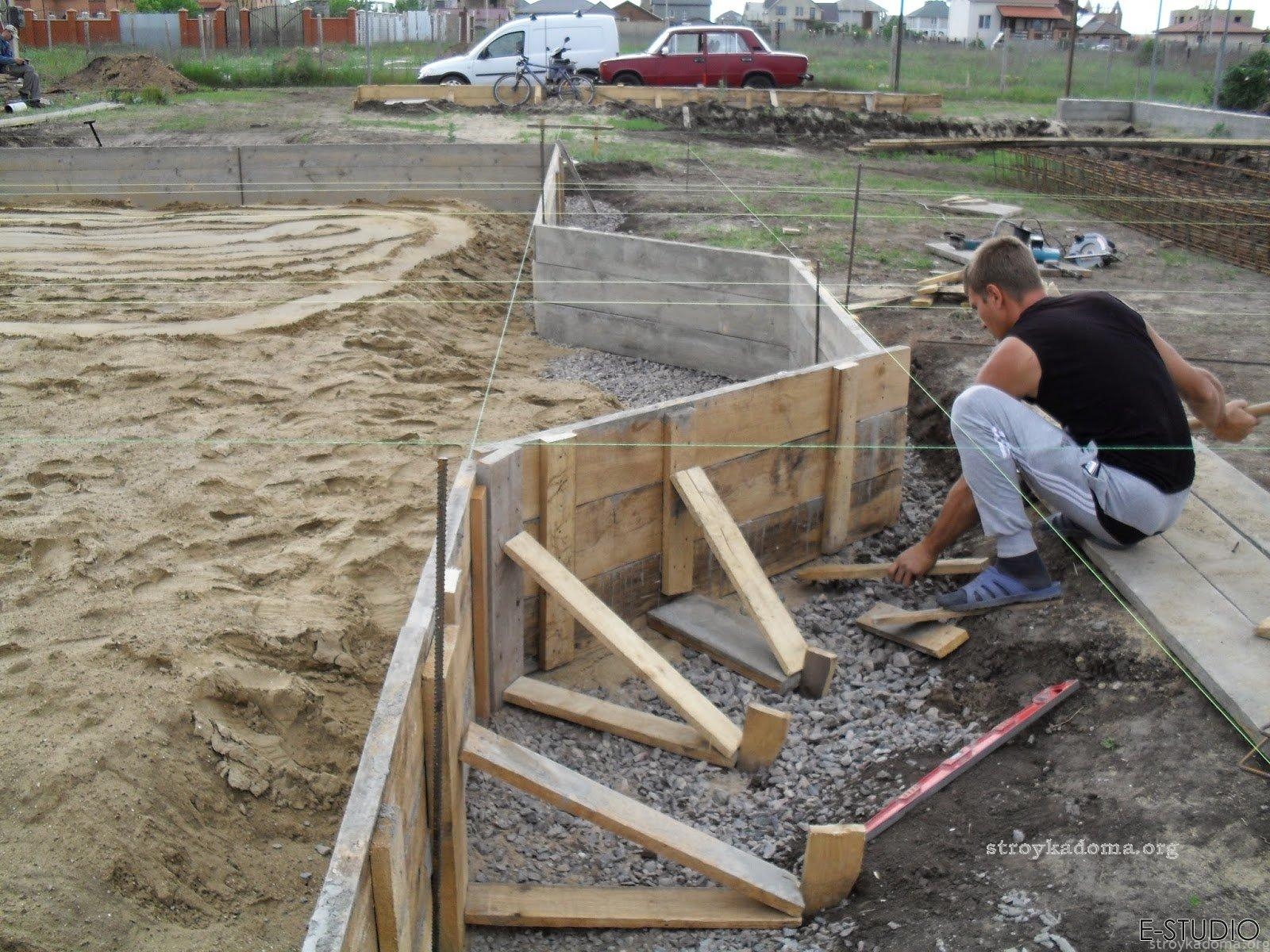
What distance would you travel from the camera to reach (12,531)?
16.5ft

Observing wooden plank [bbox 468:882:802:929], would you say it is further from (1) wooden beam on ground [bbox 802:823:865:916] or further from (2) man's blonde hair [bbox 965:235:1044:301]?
(2) man's blonde hair [bbox 965:235:1044:301]

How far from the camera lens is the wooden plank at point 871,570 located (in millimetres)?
5426

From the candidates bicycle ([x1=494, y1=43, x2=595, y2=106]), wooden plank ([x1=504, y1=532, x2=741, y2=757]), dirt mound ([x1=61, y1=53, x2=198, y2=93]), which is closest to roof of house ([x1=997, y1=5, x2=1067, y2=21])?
bicycle ([x1=494, y1=43, x2=595, y2=106])

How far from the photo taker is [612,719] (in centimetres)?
452

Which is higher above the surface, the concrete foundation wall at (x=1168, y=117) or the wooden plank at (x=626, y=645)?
the concrete foundation wall at (x=1168, y=117)

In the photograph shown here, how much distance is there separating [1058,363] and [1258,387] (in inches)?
122

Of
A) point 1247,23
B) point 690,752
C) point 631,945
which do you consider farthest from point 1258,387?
point 1247,23

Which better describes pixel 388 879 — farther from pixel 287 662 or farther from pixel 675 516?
pixel 675 516

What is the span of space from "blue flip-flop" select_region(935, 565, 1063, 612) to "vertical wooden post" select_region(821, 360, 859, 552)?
42.9 inches

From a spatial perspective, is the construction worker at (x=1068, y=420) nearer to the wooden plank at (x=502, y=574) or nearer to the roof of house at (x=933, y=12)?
the wooden plank at (x=502, y=574)

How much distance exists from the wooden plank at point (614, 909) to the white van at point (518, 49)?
22478mm

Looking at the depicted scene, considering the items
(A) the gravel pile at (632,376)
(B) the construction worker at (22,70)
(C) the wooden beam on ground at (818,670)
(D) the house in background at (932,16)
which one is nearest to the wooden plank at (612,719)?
(C) the wooden beam on ground at (818,670)

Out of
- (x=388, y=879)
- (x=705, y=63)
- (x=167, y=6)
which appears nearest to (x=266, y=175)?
(x=388, y=879)

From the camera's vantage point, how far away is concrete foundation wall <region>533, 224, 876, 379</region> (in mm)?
8086
